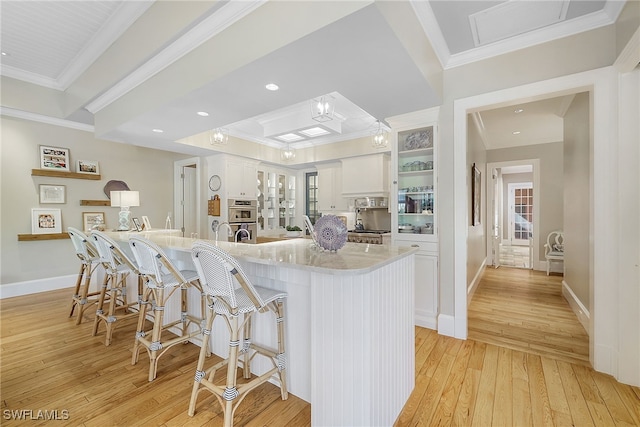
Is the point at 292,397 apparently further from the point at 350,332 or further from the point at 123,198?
the point at 123,198

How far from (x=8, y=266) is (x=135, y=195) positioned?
2.22 m

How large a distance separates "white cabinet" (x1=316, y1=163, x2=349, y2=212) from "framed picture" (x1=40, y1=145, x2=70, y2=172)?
4541 millimetres

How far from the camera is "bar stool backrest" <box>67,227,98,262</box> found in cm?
302

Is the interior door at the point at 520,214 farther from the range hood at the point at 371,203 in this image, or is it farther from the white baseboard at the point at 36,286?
the white baseboard at the point at 36,286

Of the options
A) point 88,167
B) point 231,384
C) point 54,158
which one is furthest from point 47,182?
point 231,384

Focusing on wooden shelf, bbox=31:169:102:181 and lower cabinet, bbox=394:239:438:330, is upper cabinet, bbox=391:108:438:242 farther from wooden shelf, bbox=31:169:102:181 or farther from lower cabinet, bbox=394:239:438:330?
wooden shelf, bbox=31:169:102:181

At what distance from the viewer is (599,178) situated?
211 cm

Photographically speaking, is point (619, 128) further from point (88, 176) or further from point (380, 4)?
point (88, 176)

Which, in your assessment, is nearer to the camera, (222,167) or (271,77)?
(271,77)

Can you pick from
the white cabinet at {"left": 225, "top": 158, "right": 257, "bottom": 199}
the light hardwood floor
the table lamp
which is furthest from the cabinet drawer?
the table lamp

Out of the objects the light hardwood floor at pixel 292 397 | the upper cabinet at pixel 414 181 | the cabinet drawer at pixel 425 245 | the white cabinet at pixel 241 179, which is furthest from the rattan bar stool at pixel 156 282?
the white cabinet at pixel 241 179

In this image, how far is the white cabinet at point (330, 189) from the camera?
5.84 meters

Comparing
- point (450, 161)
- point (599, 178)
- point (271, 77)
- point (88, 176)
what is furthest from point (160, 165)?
point (599, 178)

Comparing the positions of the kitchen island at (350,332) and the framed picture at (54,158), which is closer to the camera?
the kitchen island at (350,332)
